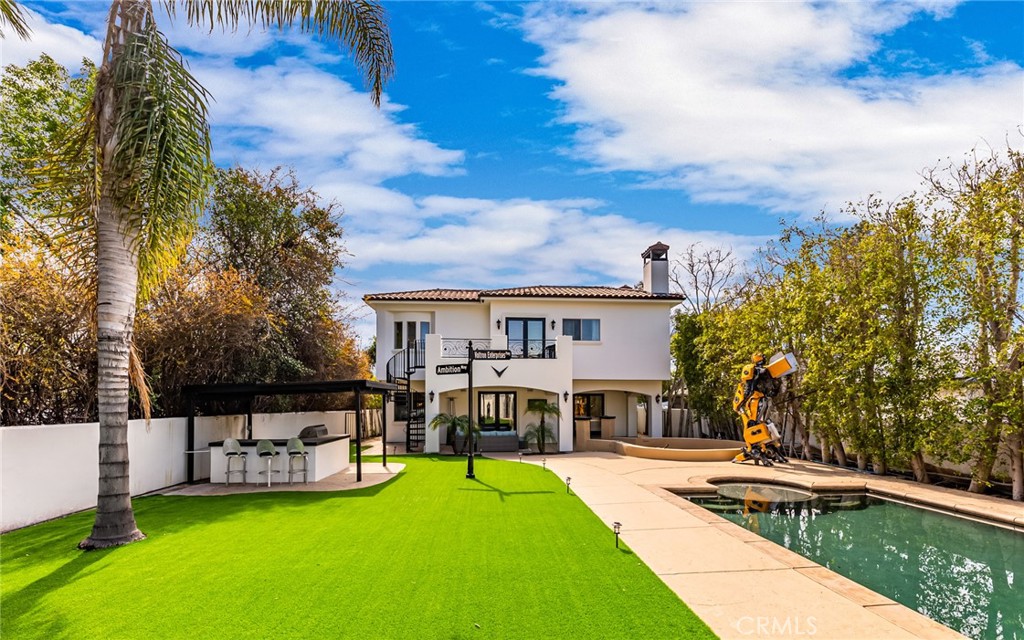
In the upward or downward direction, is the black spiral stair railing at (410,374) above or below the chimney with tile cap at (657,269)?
below

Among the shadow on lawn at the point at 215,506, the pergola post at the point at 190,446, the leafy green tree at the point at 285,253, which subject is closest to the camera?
the shadow on lawn at the point at 215,506

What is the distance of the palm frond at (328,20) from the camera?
9195mm

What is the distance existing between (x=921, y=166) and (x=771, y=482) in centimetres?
A: 941

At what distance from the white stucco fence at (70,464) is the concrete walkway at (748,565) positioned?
350 inches

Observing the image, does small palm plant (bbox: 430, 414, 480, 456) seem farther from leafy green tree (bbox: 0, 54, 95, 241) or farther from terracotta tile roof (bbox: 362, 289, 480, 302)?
leafy green tree (bbox: 0, 54, 95, 241)

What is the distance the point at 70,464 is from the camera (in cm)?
1030

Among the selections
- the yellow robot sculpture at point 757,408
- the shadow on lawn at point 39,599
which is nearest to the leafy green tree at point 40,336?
the shadow on lawn at point 39,599

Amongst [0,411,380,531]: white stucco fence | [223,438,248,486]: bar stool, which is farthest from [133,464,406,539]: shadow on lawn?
[223,438,248,486]: bar stool

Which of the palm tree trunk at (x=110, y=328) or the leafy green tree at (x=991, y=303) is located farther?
the leafy green tree at (x=991, y=303)

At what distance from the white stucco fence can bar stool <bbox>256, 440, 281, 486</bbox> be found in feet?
6.29

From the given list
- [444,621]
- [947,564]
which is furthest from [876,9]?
[444,621]

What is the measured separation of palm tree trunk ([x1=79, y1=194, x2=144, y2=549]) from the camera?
26.9ft

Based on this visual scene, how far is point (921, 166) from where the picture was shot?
1616 centimetres

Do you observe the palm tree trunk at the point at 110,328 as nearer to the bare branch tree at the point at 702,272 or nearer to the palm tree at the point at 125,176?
the palm tree at the point at 125,176
